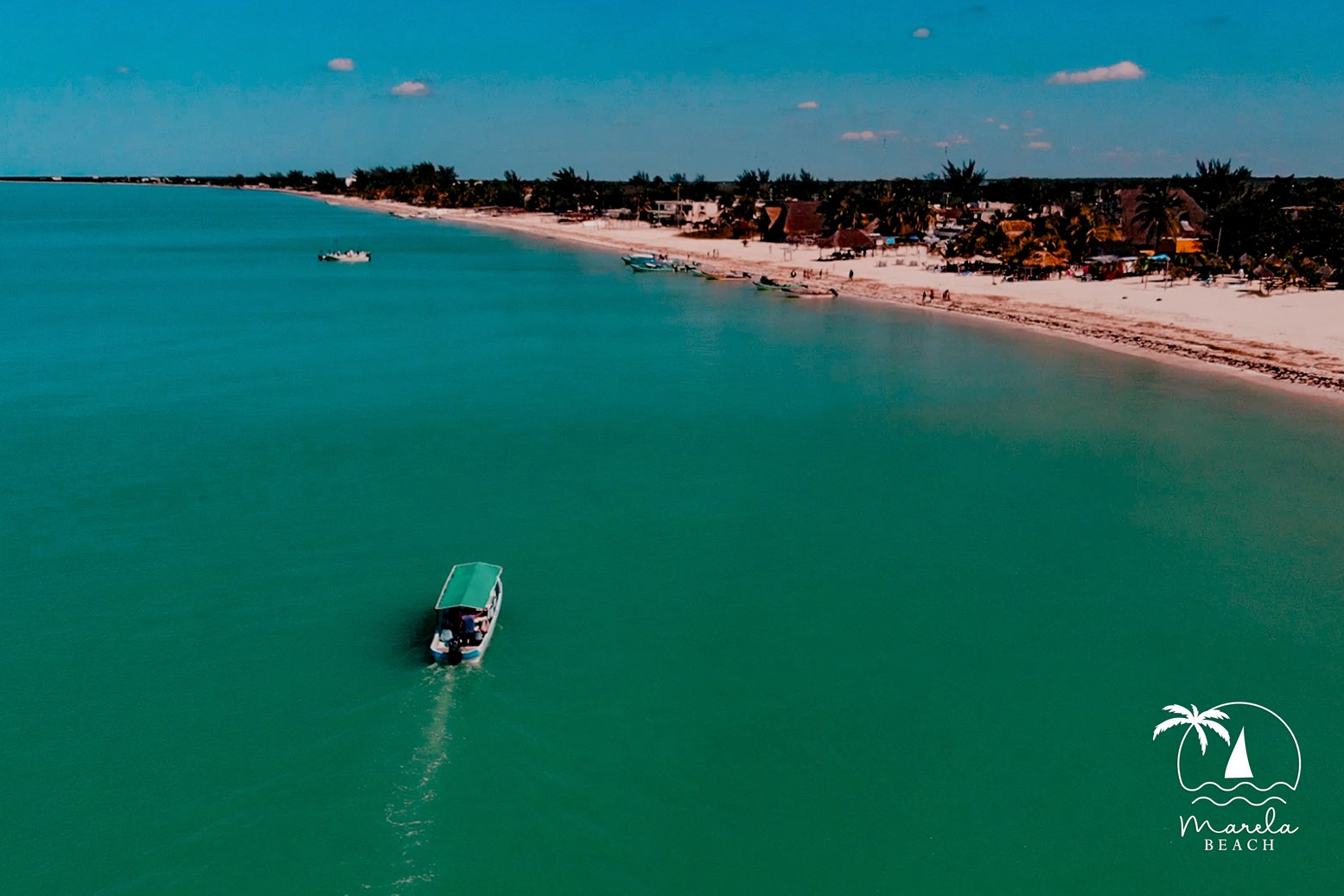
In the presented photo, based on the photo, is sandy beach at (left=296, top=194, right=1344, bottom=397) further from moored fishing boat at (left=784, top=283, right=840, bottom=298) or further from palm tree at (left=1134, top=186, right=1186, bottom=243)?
palm tree at (left=1134, top=186, right=1186, bottom=243)

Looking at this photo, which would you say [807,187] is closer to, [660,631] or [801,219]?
[801,219]

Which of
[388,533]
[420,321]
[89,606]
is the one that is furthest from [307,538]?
[420,321]

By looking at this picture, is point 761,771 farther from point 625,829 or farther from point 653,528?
point 653,528

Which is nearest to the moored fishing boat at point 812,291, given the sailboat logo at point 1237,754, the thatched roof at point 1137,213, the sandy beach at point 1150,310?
the sandy beach at point 1150,310

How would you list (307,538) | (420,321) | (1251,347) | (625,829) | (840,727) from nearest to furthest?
(625,829)
(840,727)
(307,538)
(1251,347)
(420,321)

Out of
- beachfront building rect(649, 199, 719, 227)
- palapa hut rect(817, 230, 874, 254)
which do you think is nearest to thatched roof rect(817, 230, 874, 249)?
palapa hut rect(817, 230, 874, 254)

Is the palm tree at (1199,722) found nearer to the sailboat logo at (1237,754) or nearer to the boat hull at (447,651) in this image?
the sailboat logo at (1237,754)

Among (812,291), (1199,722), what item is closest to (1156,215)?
(812,291)
